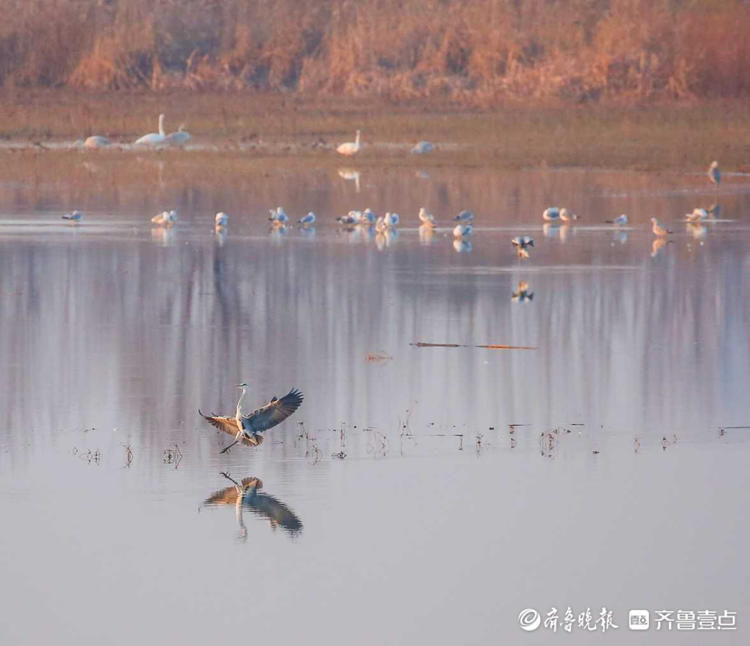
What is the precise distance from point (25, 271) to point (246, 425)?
7.44 m

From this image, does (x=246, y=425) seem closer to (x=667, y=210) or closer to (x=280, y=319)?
(x=280, y=319)

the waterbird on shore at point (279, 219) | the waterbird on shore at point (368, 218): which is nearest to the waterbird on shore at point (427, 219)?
the waterbird on shore at point (368, 218)

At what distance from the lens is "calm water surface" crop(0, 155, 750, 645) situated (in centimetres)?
693

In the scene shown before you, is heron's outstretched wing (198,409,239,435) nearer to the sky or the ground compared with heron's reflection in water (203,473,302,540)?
nearer to the sky

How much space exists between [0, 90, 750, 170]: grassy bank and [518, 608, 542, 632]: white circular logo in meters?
21.5

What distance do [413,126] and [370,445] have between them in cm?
2428

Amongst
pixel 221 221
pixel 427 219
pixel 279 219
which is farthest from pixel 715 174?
pixel 221 221

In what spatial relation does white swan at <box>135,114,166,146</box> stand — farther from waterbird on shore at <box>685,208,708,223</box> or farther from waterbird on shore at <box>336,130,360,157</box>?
waterbird on shore at <box>685,208,708,223</box>

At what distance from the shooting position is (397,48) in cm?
3706

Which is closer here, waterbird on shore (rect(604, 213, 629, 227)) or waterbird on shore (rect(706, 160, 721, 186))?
waterbird on shore (rect(604, 213, 629, 227))

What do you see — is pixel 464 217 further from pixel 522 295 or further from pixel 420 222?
pixel 522 295

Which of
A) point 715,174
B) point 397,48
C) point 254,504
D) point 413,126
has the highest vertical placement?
point 397,48

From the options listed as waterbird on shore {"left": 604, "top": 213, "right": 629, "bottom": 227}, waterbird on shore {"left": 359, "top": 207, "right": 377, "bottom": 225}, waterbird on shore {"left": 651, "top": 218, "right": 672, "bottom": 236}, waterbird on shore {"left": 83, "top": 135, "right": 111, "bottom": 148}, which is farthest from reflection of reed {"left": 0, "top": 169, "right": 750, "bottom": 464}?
waterbird on shore {"left": 83, "top": 135, "right": 111, "bottom": 148}

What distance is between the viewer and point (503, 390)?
1040cm
